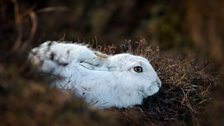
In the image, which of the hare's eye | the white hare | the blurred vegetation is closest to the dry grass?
the blurred vegetation

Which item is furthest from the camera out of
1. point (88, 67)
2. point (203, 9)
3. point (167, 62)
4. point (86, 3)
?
point (86, 3)

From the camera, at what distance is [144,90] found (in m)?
7.19

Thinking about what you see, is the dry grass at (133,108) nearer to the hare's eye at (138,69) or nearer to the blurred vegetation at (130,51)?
the blurred vegetation at (130,51)

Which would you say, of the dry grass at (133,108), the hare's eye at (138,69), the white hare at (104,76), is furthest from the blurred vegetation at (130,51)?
the hare's eye at (138,69)

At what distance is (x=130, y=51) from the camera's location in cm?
842

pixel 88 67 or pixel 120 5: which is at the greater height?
pixel 120 5

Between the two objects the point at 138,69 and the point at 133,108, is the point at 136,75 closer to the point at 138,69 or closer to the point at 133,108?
the point at 138,69

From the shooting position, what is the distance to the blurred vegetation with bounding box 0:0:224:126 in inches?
185

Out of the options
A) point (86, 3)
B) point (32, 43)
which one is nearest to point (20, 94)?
point (32, 43)

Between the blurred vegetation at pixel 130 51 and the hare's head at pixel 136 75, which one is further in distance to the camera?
the hare's head at pixel 136 75

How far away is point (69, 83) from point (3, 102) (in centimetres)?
212

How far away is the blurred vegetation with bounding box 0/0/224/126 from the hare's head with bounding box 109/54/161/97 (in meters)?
0.19

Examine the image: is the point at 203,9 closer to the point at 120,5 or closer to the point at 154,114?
the point at 154,114

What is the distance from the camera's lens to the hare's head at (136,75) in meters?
7.12
